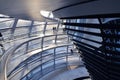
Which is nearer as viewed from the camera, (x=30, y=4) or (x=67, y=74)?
(x=30, y=4)

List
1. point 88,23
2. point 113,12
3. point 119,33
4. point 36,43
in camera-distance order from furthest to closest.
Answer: point 36,43
point 88,23
point 119,33
point 113,12

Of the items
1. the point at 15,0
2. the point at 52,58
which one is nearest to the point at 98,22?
the point at 15,0

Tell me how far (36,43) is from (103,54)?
19295 millimetres

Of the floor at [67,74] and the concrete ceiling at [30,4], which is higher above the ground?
the concrete ceiling at [30,4]

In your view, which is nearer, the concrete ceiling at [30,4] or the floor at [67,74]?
the concrete ceiling at [30,4]

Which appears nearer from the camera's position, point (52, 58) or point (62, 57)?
point (52, 58)

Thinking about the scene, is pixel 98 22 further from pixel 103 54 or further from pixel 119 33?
pixel 103 54

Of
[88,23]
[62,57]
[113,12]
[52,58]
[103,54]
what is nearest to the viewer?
[113,12]

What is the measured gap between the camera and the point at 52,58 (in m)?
32.7

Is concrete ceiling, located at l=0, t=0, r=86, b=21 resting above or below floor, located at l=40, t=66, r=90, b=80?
above

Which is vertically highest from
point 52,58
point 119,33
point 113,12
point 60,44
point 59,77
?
point 113,12

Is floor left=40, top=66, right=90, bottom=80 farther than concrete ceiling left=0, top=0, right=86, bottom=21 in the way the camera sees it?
Yes

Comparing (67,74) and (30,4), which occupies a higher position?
(30,4)

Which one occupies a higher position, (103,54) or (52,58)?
(103,54)
